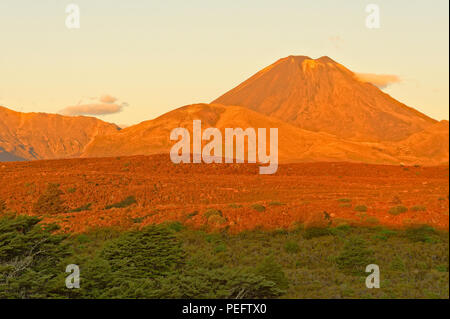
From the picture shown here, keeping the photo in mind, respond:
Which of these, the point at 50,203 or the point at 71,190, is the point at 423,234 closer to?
the point at 50,203

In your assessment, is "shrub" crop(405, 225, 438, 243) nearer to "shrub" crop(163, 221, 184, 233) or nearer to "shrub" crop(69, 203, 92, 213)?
"shrub" crop(163, 221, 184, 233)

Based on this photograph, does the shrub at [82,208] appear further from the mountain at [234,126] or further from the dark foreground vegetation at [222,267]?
the mountain at [234,126]

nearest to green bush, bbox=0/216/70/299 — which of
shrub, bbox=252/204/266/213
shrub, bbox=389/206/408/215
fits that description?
shrub, bbox=389/206/408/215

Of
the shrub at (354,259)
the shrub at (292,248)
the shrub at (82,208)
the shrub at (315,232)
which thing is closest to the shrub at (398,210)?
the shrub at (315,232)

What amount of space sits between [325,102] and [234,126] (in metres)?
49.2

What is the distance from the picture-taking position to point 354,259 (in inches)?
568

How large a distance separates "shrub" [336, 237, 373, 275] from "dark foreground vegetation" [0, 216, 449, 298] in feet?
0.10

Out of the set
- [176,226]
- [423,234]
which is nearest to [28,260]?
[423,234]

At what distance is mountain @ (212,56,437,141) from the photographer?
142 meters

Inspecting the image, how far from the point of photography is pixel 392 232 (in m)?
17.5

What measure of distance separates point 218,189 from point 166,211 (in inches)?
405

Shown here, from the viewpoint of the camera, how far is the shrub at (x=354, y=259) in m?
14.1

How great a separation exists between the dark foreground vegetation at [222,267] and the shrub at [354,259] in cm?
3
